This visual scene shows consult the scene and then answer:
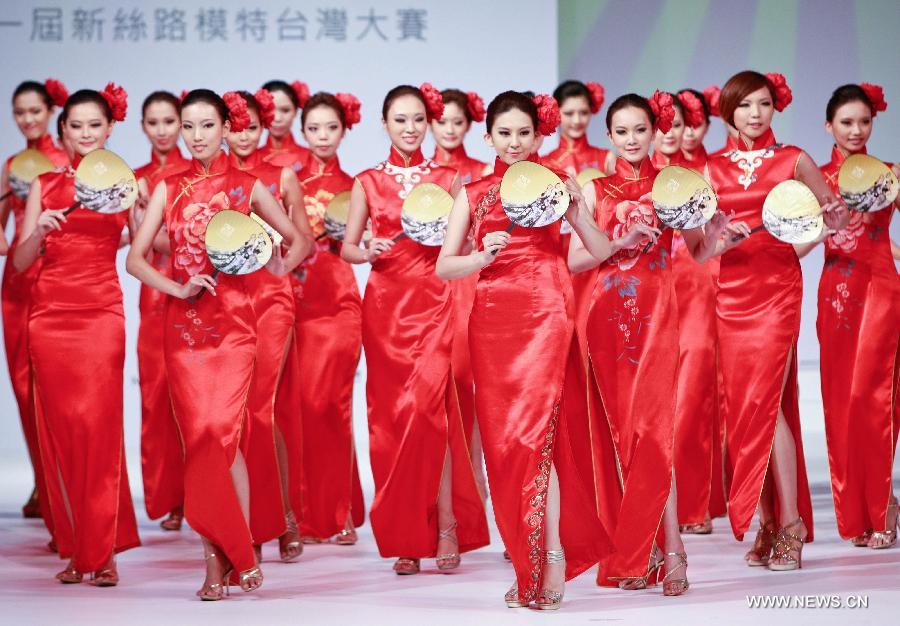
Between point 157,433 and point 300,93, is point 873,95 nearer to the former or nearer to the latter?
A: point 300,93

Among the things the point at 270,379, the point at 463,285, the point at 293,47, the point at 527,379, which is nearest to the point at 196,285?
the point at 527,379

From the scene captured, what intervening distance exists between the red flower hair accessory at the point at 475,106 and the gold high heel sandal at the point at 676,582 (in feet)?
8.14

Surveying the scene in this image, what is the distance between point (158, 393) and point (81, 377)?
132cm

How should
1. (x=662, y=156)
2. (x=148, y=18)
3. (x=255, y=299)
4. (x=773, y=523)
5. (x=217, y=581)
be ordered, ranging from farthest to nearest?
(x=148, y=18) → (x=662, y=156) → (x=255, y=299) → (x=773, y=523) → (x=217, y=581)

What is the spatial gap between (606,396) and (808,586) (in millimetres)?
915

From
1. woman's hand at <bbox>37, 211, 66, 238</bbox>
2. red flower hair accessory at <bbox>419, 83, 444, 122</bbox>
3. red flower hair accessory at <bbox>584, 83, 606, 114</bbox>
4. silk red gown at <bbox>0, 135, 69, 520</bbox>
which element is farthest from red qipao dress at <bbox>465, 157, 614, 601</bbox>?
red flower hair accessory at <bbox>584, 83, 606, 114</bbox>

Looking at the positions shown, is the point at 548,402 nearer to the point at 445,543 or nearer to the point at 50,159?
the point at 445,543

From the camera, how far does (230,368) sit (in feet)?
15.5

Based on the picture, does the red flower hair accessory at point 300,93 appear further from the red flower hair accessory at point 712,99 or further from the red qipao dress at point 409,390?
the red flower hair accessory at point 712,99

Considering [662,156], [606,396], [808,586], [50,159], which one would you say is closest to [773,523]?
[808,586]

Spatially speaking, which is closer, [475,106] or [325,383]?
[325,383]

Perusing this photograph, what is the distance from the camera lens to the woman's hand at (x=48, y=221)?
5.11 metres

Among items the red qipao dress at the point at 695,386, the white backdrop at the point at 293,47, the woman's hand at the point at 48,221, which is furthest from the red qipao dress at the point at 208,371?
the white backdrop at the point at 293,47

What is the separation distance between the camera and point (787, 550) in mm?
5098
